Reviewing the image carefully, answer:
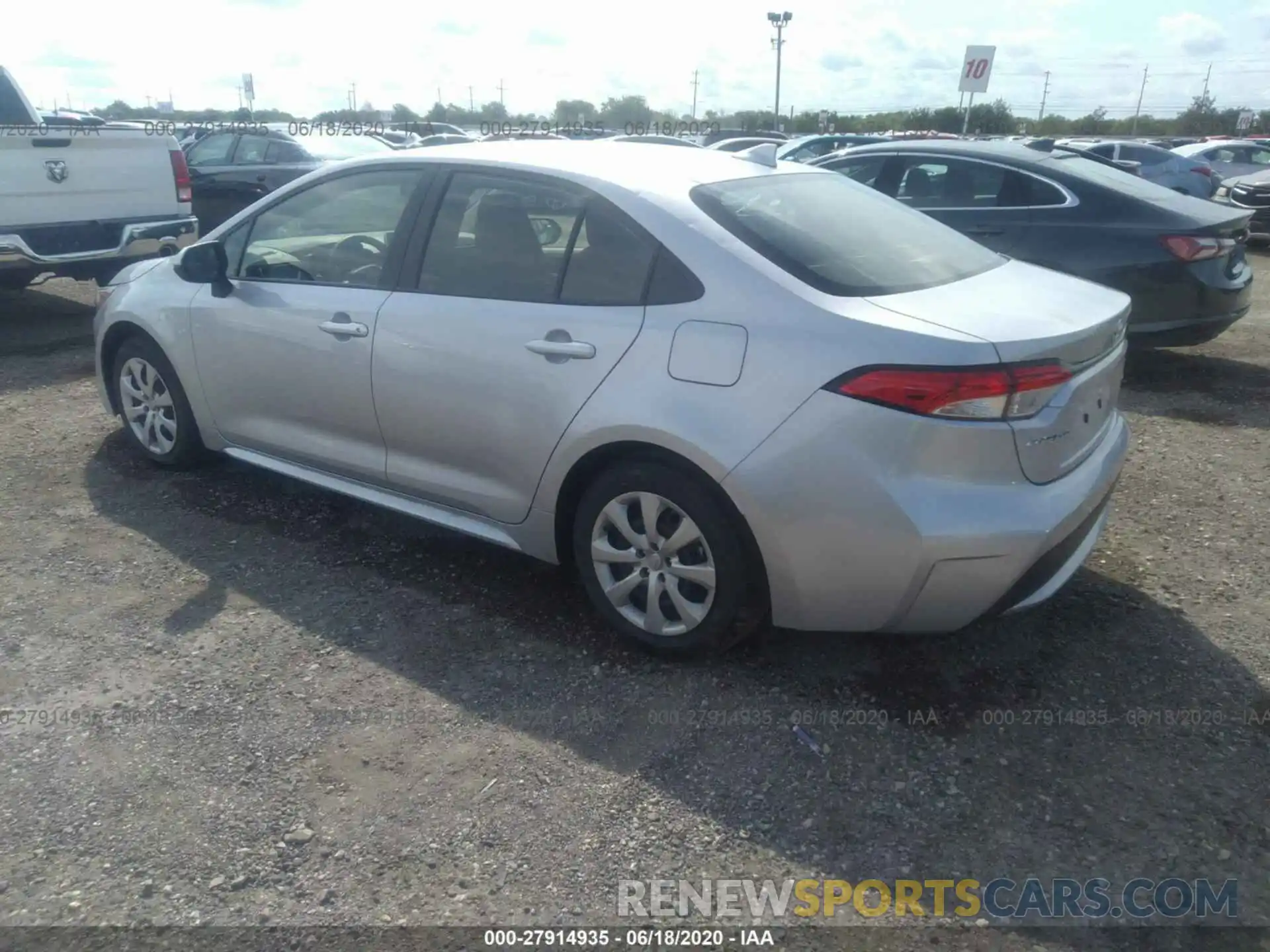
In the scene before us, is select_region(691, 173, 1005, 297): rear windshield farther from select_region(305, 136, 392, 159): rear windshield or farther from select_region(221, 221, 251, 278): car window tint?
select_region(305, 136, 392, 159): rear windshield

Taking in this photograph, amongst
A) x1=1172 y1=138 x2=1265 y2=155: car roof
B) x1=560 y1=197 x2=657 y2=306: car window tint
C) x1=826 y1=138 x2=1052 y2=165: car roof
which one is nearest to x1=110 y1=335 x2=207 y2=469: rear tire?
x1=560 y1=197 x2=657 y2=306: car window tint

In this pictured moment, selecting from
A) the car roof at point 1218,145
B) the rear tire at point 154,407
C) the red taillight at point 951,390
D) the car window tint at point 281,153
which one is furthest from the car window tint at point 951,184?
the car roof at point 1218,145

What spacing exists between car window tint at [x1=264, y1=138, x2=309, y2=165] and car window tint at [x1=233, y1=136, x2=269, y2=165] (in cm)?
6

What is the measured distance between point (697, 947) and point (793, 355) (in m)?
1.59

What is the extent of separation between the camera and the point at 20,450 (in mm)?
5449

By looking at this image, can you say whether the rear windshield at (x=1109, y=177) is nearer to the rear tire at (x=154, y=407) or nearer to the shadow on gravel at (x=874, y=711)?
the shadow on gravel at (x=874, y=711)

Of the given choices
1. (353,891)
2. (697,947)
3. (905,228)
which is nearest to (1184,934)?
(697,947)

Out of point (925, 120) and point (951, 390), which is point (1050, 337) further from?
point (925, 120)

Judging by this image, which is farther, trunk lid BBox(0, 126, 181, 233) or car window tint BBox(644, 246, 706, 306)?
trunk lid BBox(0, 126, 181, 233)

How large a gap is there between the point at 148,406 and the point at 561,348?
2.72m

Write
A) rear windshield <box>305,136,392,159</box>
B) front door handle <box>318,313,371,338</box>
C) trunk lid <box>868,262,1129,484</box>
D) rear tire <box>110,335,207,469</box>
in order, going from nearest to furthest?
1. trunk lid <box>868,262,1129,484</box>
2. front door handle <box>318,313,371,338</box>
3. rear tire <box>110,335,207,469</box>
4. rear windshield <box>305,136,392,159</box>

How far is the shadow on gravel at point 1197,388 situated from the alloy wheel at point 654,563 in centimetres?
396

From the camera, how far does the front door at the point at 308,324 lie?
3.96 metres

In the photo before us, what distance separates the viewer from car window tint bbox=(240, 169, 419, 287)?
4.00 metres
